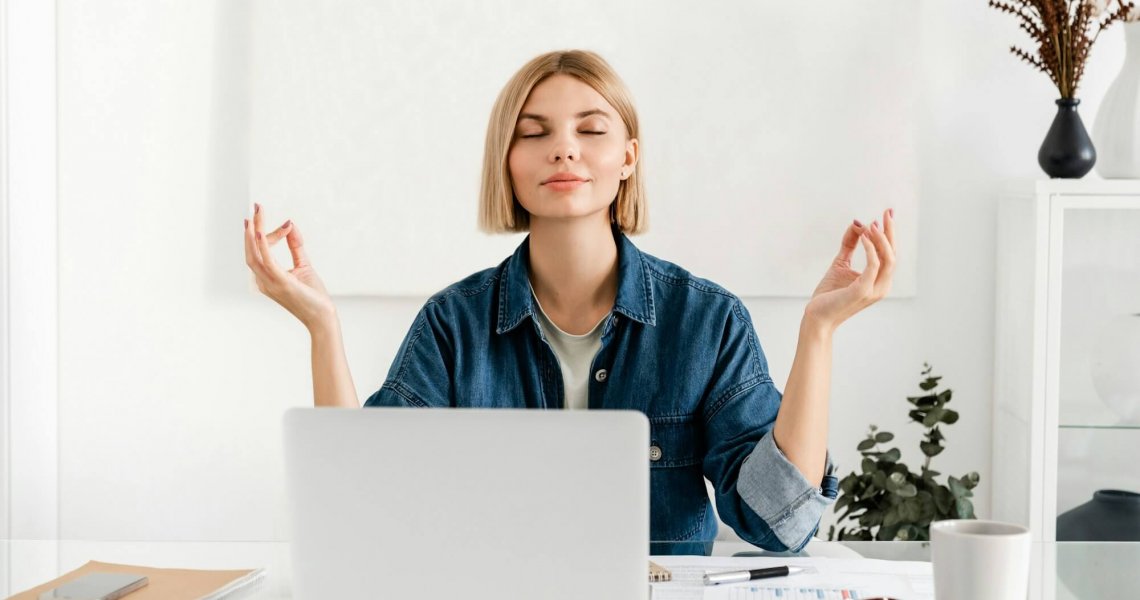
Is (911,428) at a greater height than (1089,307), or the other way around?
(1089,307)

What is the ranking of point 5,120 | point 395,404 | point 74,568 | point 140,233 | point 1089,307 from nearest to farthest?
point 74,568 < point 395,404 < point 1089,307 < point 5,120 < point 140,233

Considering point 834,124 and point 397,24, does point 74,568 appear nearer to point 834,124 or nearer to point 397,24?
point 397,24

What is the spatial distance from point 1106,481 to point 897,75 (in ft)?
3.43

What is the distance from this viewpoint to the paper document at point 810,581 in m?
1.22

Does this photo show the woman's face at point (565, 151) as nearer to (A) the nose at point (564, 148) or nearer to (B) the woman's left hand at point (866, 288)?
(A) the nose at point (564, 148)

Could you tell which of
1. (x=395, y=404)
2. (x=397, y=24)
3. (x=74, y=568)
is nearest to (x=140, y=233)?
(x=397, y=24)

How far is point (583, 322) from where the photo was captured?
175 centimetres

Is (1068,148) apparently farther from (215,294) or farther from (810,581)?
(215,294)

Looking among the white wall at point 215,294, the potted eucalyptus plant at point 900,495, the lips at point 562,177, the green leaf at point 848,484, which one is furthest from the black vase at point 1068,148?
the lips at point 562,177

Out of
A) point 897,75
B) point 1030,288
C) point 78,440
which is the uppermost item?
point 897,75

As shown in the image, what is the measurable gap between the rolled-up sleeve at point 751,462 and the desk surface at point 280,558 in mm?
47

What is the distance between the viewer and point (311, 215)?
2.80 meters

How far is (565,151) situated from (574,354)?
31cm

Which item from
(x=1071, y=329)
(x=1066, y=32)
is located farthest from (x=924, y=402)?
(x=1066, y=32)
